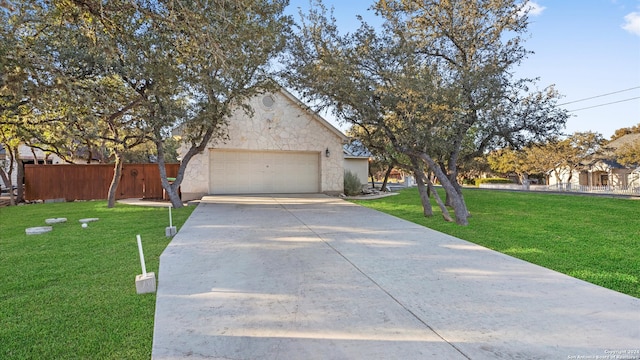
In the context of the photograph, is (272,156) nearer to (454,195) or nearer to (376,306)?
(454,195)

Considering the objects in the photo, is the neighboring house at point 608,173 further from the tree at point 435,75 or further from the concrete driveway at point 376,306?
the concrete driveway at point 376,306

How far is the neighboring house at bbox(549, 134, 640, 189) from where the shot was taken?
28078 millimetres

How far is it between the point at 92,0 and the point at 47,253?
4.33m

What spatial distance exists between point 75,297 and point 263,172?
1270cm

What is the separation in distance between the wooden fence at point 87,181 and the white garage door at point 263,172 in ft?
11.5

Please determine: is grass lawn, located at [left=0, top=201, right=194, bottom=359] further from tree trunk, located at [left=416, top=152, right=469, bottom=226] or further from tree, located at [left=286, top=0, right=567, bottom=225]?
tree trunk, located at [left=416, top=152, right=469, bottom=226]

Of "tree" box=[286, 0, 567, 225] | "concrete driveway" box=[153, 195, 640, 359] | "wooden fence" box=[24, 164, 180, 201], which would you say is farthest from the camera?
"wooden fence" box=[24, 164, 180, 201]

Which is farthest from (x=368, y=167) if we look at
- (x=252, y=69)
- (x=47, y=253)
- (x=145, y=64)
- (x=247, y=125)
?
(x=47, y=253)

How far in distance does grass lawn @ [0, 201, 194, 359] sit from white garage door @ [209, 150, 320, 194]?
8.16 metres

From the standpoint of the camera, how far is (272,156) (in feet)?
53.9

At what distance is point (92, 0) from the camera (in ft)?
16.0

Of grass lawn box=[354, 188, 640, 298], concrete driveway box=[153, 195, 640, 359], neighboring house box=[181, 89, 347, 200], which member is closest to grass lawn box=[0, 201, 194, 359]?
concrete driveway box=[153, 195, 640, 359]

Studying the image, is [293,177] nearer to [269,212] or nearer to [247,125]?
[247,125]

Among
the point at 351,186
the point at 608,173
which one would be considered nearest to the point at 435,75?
the point at 351,186
